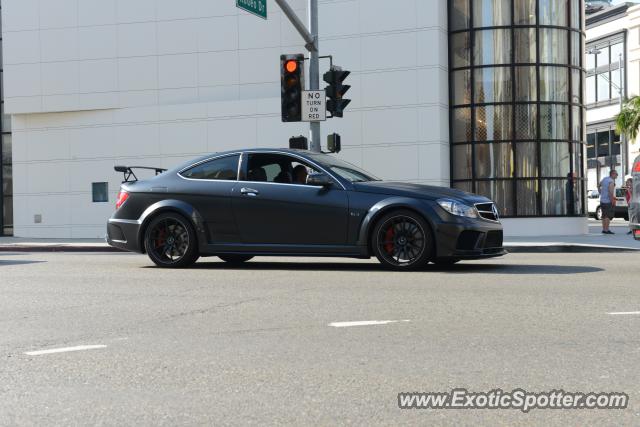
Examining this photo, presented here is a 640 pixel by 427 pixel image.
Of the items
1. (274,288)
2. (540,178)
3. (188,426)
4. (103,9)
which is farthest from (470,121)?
(188,426)

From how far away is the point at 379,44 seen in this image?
82.8 feet

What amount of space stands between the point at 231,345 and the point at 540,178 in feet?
65.2

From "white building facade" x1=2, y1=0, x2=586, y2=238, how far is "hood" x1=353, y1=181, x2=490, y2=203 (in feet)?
43.9

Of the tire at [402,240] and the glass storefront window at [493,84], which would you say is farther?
the glass storefront window at [493,84]

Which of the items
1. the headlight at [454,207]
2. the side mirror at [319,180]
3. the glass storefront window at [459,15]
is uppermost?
the glass storefront window at [459,15]

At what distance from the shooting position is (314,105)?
18.4 meters

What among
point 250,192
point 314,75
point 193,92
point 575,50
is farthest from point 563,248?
point 193,92

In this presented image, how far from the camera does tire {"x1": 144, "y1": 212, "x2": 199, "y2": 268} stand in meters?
12.2

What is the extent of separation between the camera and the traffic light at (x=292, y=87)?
1802cm

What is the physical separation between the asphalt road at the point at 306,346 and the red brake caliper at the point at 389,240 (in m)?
0.72

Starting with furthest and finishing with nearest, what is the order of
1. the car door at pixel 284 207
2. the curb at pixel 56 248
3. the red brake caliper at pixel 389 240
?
1. the curb at pixel 56 248
2. the car door at pixel 284 207
3. the red brake caliper at pixel 389 240

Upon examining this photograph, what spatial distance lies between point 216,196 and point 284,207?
914 millimetres

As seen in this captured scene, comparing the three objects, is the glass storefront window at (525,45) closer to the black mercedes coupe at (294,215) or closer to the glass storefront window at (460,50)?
the glass storefront window at (460,50)

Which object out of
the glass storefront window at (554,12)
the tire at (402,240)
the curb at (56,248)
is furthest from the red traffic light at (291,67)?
the glass storefront window at (554,12)
